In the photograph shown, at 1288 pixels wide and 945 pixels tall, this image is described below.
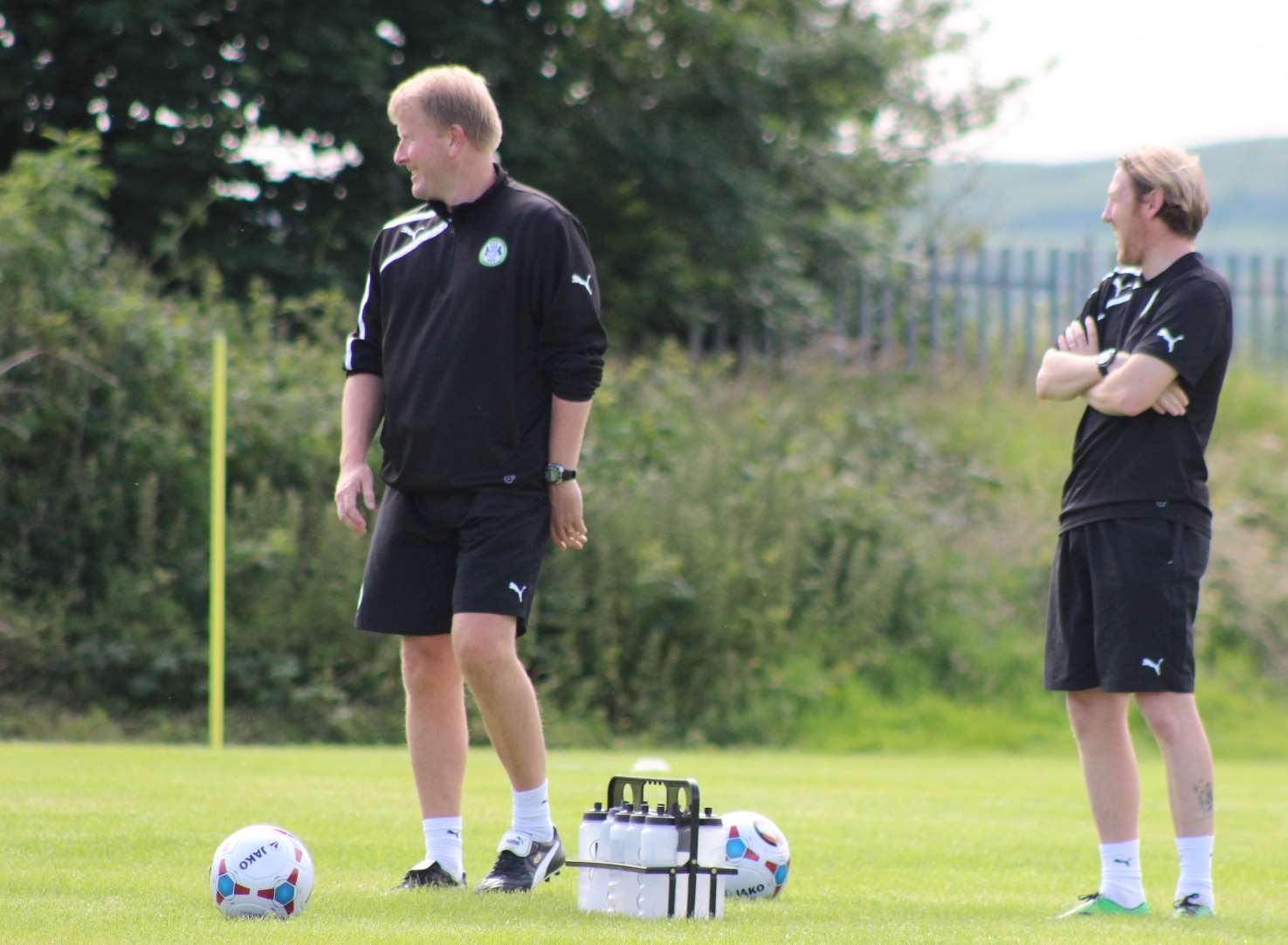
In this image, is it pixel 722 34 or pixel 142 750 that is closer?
pixel 142 750

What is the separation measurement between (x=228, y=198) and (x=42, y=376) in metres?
4.56

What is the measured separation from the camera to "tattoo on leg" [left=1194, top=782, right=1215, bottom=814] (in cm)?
507

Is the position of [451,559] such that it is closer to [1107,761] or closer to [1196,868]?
[1107,761]

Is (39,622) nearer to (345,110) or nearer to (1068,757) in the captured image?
(345,110)

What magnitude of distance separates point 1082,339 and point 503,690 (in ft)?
6.59

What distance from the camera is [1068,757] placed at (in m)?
13.7

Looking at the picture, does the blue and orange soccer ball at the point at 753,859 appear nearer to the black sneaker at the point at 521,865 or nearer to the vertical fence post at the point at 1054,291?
the black sneaker at the point at 521,865

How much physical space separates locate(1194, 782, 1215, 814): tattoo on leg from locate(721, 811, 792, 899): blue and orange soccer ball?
47.4 inches

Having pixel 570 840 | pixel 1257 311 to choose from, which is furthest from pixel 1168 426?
pixel 1257 311

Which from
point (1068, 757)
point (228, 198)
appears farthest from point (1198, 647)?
point (228, 198)

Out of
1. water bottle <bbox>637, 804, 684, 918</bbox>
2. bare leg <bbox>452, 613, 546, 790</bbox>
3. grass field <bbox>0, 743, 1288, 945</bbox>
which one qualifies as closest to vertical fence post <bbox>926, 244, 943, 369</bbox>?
grass field <bbox>0, 743, 1288, 945</bbox>

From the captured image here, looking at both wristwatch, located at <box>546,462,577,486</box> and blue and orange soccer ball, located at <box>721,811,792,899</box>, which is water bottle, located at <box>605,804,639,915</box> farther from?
wristwatch, located at <box>546,462,577,486</box>

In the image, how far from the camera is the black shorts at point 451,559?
4969mm

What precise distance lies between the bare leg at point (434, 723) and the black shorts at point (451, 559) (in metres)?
0.11
